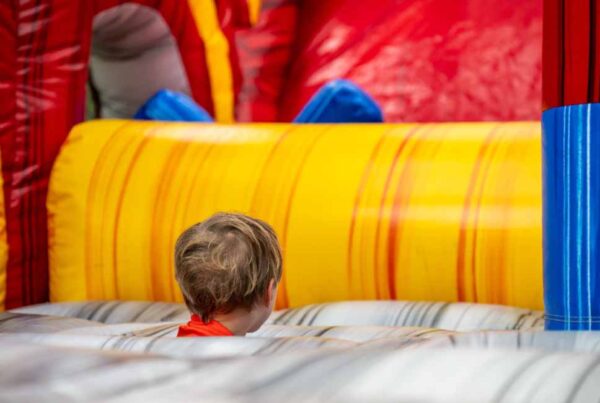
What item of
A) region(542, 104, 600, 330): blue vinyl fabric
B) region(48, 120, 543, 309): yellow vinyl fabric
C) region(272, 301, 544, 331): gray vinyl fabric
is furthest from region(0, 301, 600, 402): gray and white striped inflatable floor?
region(48, 120, 543, 309): yellow vinyl fabric

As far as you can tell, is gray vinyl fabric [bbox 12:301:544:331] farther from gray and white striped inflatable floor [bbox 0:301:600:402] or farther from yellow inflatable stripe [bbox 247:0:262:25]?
yellow inflatable stripe [bbox 247:0:262:25]

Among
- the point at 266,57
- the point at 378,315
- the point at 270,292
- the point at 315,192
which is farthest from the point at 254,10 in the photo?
the point at 270,292

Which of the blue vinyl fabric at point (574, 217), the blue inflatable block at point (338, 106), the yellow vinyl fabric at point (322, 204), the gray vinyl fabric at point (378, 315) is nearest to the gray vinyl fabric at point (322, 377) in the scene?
the blue vinyl fabric at point (574, 217)

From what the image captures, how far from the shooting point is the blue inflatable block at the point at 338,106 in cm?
144

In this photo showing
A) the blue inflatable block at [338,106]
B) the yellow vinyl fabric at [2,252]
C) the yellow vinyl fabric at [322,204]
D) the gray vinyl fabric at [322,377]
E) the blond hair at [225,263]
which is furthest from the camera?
the blue inflatable block at [338,106]

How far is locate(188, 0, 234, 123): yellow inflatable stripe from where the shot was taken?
1.63 meters

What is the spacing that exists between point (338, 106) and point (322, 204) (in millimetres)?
306

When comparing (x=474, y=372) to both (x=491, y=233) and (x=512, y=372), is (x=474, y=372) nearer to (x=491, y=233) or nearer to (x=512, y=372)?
(x=512, y=372)

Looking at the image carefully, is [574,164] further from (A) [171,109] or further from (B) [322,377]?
(A) [171,109]

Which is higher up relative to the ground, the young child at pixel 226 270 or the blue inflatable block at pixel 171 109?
the blue inflatable block at pixel 171 109

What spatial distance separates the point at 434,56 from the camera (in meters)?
1.61

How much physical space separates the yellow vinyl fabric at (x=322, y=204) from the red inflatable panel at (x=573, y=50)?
361mm

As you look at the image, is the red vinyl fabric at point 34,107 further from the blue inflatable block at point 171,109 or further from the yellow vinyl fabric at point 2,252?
the blue inflatable block at point 171,109

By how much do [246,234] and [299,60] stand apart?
996 mm
